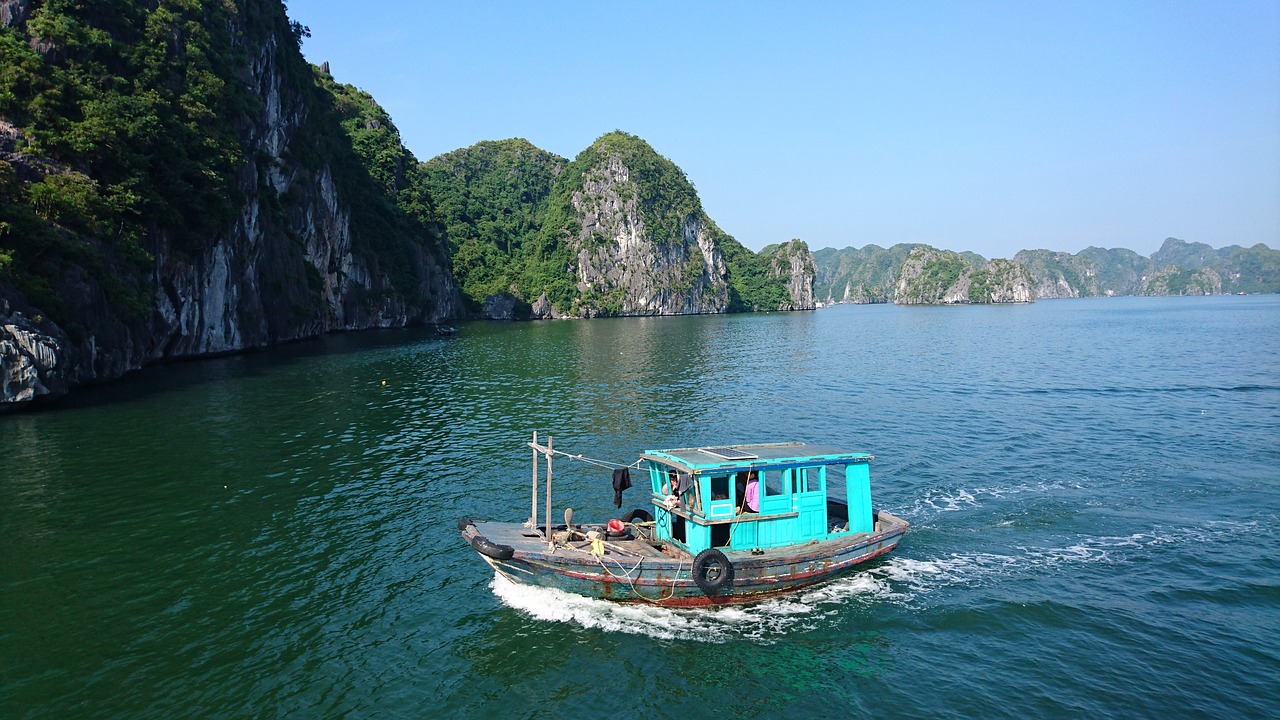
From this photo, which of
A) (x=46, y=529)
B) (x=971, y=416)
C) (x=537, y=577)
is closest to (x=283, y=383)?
(x=46, y=529)

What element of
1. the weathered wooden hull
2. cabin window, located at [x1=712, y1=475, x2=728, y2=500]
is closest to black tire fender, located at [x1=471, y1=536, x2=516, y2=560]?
the weathered wooden hull

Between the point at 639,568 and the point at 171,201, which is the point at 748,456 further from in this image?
the point at 171,201

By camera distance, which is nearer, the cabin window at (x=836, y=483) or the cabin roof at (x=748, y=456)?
the cabin roof at (x=748, y=456)

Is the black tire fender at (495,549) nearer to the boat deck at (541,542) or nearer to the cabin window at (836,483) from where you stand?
the boat deck at (541,542)

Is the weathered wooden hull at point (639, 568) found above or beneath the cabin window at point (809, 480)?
beneath

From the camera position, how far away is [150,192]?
48719mm

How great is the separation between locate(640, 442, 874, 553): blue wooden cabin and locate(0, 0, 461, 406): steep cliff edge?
127 feet

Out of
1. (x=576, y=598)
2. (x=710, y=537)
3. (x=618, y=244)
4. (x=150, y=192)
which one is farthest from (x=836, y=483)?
(x=618, y=244)

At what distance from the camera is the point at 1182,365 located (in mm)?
62344

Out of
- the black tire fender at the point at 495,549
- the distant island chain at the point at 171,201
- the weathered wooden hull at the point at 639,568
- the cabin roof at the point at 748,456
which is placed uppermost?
the distant island chain at the point at 171,201

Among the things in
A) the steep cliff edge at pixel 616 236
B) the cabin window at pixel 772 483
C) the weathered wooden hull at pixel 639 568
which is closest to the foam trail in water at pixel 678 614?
the weathered wooden hull at pixel 639 568

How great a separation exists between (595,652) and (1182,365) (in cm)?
7044

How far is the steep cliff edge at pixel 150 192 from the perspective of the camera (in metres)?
40.1

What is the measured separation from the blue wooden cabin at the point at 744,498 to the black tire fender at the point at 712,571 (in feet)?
3.11
